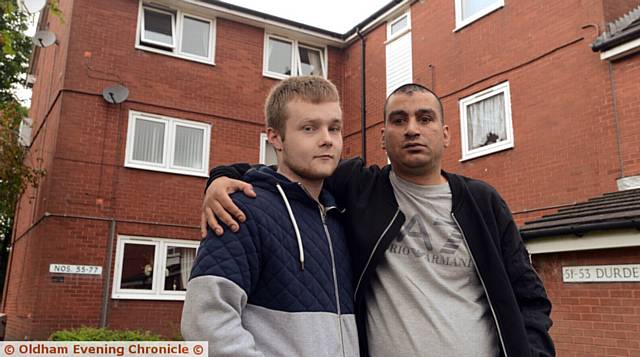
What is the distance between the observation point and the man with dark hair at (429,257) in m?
2.21

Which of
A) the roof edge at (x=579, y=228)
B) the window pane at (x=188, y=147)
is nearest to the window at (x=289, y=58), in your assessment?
the window pane at (x=188, y=147)

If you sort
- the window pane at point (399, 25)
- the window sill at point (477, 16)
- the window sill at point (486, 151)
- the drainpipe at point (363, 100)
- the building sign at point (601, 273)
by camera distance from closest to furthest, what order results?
the building sign at point (601, 273) → the window sill at point (486, 151) → the window sill at point (477, 16) → the window pane at point (399, 25) → the drainpipe at point (363, 100)

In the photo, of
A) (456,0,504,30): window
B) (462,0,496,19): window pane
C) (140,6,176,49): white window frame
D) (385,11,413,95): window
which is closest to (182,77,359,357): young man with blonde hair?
(456,0,504,30): window

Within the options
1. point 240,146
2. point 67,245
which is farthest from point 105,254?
point 240,146

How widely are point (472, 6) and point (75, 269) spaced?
31.9ft

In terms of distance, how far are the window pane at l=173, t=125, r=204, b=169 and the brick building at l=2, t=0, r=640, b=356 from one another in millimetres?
26

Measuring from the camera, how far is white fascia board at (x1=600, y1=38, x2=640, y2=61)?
25.7 ft

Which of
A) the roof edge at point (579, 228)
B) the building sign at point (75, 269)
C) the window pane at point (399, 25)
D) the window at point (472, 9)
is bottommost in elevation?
the building sign at point (75, 269)

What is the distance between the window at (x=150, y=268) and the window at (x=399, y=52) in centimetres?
617

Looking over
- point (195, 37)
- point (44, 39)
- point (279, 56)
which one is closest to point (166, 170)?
point (195, 37)

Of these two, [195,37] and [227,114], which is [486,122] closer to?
[227,114]

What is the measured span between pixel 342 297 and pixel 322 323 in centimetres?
18

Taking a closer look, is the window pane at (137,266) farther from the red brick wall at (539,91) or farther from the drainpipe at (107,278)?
the red brick wall at (539,91)

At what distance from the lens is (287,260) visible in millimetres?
1897
